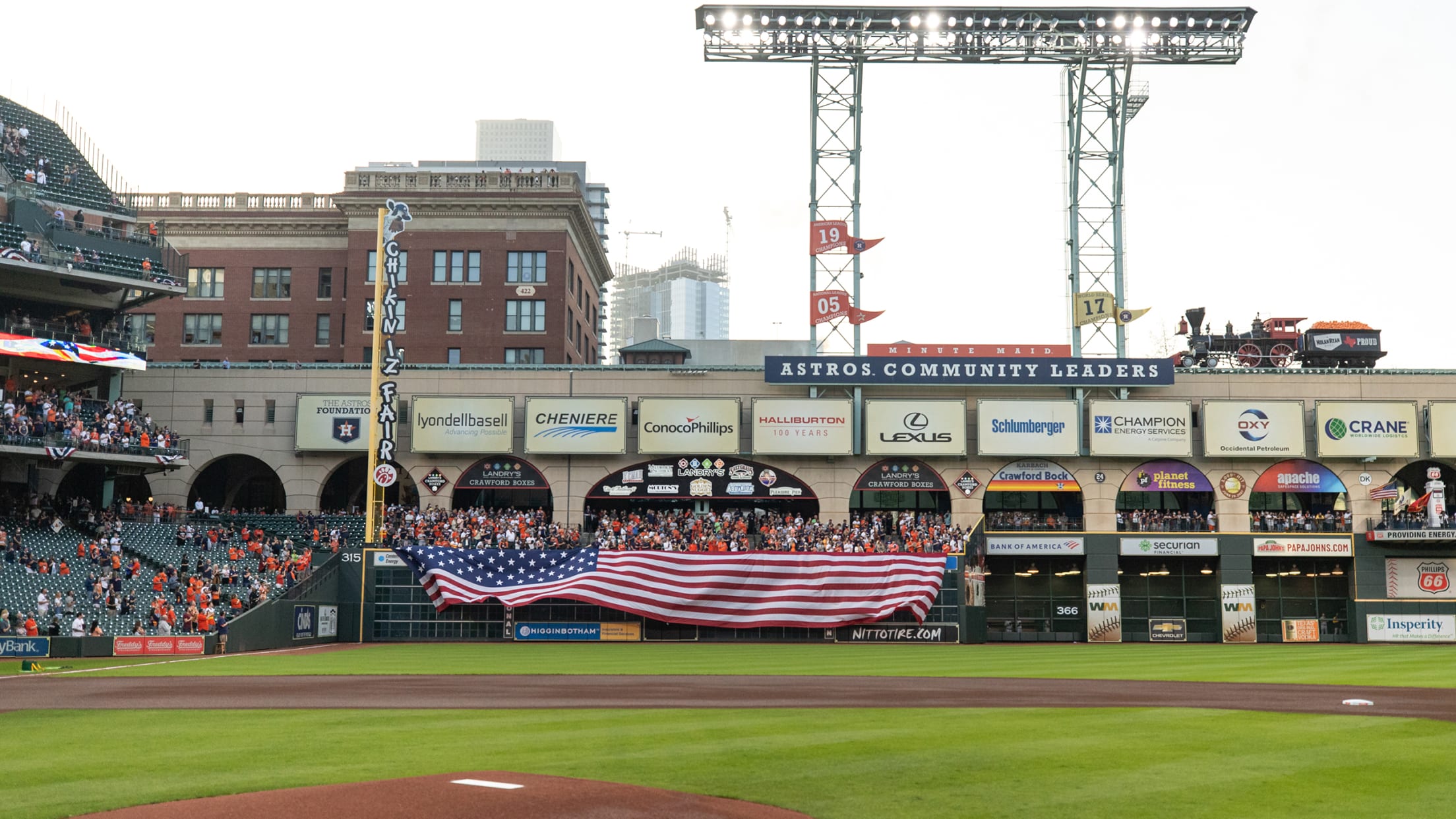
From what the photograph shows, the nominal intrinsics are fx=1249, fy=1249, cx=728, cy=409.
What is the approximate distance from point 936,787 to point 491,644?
39622 mm

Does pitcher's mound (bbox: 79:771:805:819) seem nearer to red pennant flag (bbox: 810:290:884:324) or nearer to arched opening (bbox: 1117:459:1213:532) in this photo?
red pennant flag (bbox: 810:290:884:324)

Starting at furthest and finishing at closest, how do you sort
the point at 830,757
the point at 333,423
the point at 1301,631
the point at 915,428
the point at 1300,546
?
the point at 333,423, the point at 915,428, the point at 1300,546, the point at 1301,631, the point at 830,757

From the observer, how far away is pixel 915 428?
202 feet

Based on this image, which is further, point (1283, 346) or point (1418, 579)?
point (1283, 346)

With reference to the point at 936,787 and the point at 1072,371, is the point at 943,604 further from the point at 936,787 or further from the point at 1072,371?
the point at 936,787

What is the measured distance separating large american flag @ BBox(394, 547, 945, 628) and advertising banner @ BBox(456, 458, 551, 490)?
8.93 m

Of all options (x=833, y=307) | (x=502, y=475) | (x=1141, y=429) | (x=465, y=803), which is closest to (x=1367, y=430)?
(x=1141, y=429)

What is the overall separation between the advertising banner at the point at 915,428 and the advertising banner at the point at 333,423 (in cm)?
2500

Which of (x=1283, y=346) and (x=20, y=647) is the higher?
(x=1283, y=346)

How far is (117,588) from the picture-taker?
153 ft

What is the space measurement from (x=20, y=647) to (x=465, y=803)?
34.1 m

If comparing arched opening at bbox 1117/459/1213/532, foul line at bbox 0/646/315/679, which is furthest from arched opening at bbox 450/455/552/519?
arched opening at bbox 1117/459/1213/532

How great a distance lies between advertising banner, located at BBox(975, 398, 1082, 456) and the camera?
202 ft

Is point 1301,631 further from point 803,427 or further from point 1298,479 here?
point 803,427
